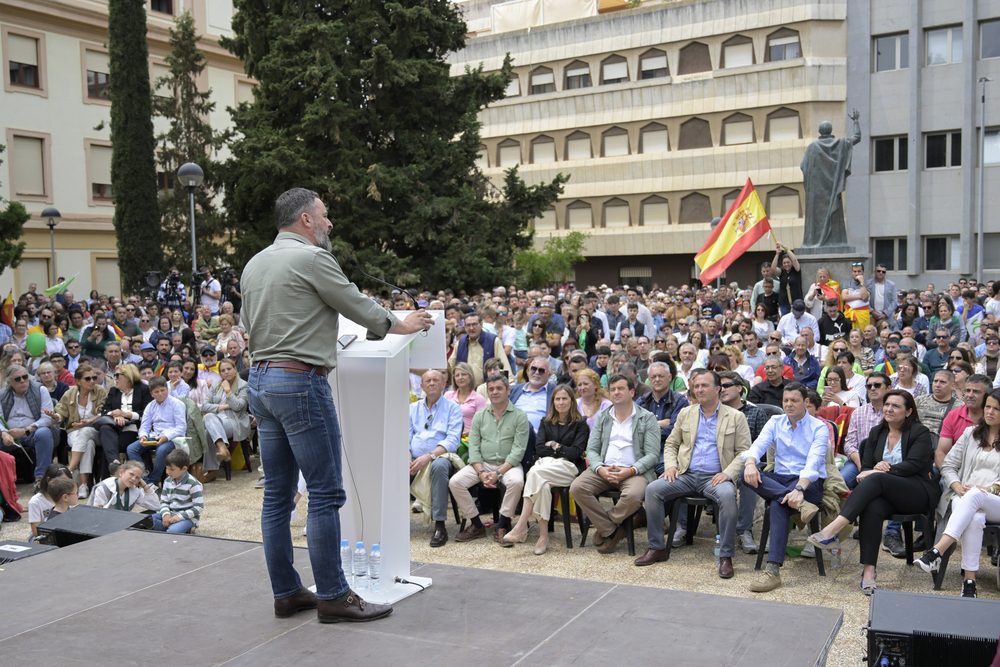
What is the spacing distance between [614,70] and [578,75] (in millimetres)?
1905

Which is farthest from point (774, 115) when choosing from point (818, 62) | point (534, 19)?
point (534, 19)

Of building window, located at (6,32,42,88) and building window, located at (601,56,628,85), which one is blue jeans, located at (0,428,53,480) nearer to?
building window, located at (6,32,42,88)

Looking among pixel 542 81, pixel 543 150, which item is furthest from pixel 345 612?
pixel 542 81

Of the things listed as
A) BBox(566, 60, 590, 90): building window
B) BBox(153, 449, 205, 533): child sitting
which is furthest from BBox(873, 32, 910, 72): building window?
BBox(153, 449, 205, 533): child sitting

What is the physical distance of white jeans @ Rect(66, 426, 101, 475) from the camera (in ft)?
34.0

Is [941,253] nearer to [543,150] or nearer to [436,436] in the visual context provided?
Answer: [543,150]

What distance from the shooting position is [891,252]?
1522 inches

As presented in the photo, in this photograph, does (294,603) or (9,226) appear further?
(9,226)

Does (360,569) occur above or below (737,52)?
below

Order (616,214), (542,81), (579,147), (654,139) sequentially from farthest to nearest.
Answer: (542,81)
(579,147)
(616,214)
(654,139)

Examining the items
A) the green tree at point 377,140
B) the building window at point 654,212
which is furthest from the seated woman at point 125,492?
the building window at point 654,212

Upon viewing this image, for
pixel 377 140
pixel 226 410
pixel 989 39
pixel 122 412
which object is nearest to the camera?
pixel 122 412

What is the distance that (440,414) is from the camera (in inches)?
346

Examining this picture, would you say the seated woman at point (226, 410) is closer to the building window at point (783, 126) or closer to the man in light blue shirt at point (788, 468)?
the man in light blue shirt at point (788, 468)
